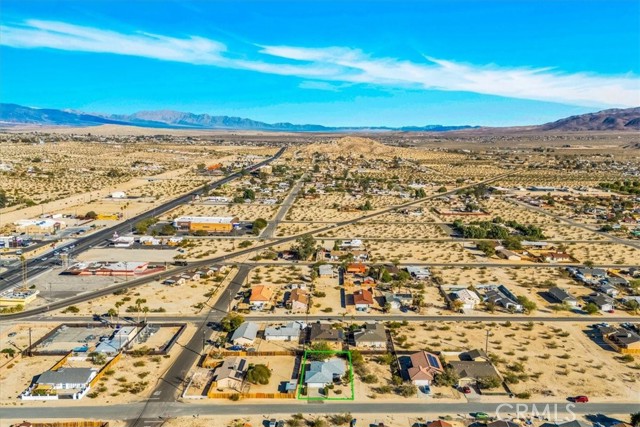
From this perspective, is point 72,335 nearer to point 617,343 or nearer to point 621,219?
point 617,343

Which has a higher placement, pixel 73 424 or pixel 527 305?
pixel 527 305

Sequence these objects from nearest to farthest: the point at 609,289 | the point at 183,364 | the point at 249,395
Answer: the point at 249,395, the point at 183,364, the point at 609,289

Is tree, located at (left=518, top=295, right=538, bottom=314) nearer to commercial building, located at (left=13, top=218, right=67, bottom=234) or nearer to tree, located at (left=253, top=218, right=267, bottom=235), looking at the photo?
tree, located at (left=253, top=218, right=267, bottom=235)

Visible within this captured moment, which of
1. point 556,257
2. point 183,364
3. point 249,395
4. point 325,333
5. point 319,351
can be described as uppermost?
point 556,257

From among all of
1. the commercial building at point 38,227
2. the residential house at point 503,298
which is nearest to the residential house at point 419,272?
the residential house at point 503,298

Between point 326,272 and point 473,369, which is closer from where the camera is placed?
point 473,369

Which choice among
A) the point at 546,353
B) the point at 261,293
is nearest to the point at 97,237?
the point at 261,293

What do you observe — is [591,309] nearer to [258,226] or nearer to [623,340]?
[623,340]

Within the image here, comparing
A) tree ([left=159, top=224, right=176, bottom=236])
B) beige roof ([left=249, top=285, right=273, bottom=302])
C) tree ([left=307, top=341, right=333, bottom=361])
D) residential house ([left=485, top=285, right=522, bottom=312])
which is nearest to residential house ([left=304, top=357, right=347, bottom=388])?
tree ([left=307, top=341, right=333, bottom=361])
